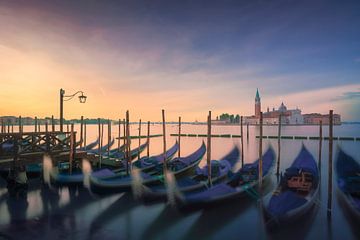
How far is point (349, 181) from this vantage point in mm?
10008

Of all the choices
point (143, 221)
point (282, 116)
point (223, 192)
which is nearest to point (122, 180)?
point (143, 221)

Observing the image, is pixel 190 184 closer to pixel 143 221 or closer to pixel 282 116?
pixel 143 221

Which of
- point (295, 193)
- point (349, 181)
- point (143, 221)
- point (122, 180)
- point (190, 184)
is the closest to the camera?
point (143, 221)

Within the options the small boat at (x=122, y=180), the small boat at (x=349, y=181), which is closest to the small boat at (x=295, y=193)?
the small boat at (x=349, y=181)

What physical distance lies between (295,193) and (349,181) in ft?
8.53

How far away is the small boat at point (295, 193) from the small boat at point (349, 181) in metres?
0.92

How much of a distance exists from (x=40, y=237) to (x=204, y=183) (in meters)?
6.06

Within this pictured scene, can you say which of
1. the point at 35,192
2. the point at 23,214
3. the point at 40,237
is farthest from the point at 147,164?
the point at 40,237

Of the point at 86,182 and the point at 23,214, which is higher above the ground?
the point at 86,182

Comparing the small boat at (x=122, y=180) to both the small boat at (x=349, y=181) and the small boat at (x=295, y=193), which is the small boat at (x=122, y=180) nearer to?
the small boat at (x=295, y=193)

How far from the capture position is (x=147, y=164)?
14664mm

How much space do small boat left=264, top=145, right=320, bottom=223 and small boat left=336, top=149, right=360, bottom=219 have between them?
92cm

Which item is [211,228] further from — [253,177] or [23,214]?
[23,214]

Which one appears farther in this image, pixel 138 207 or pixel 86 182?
pixel 86 182
